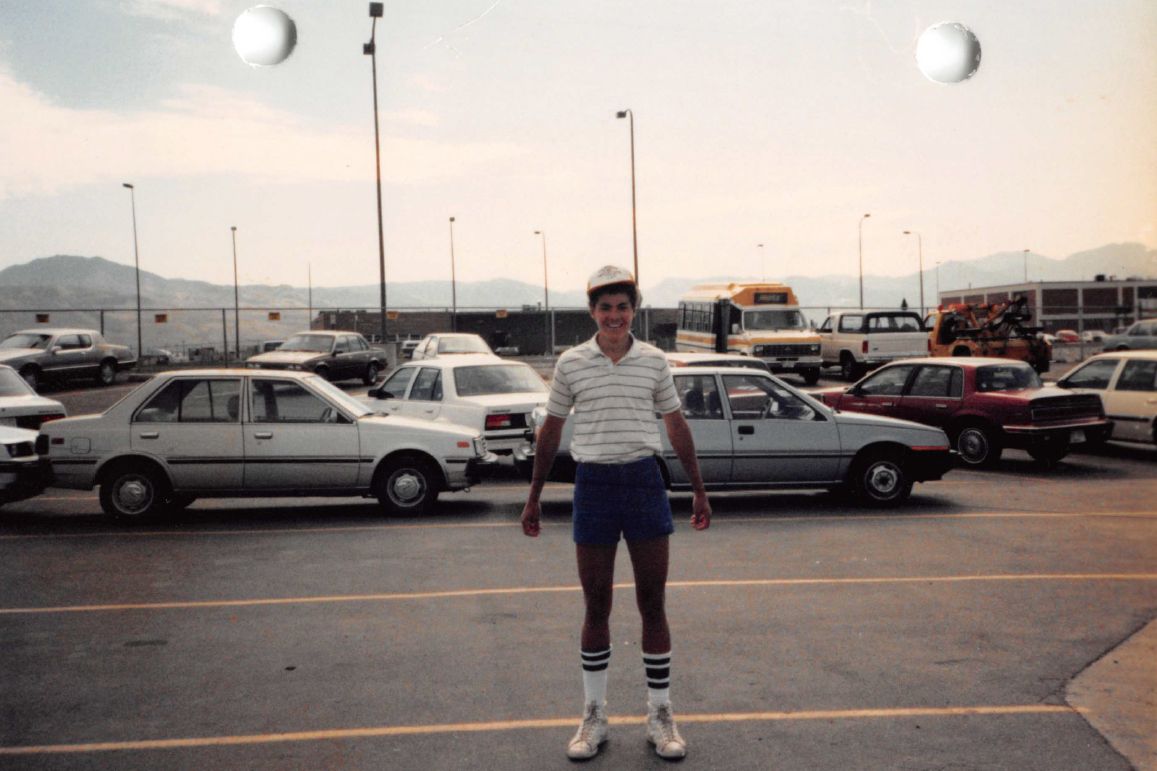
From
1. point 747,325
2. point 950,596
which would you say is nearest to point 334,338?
point 747,325

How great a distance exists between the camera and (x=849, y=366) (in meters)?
32.8

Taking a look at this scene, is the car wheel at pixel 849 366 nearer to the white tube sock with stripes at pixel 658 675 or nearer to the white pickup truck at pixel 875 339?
the white pickup truck at pixel 875 339

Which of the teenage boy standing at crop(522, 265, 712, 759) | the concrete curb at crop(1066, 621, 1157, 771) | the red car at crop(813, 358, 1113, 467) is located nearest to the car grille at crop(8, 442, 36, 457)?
the teenage boy standing at crop(522, 265, 712, 759)

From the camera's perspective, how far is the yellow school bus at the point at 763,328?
99.7ft

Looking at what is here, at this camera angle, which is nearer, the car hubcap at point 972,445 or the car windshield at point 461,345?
the car hubcap at point 972,445

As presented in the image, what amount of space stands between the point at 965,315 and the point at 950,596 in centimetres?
2506

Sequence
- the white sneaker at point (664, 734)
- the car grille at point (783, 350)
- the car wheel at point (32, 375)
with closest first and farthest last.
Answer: the white sneaker at point (664, 734) → the car wheel at point (32, 375) → the car grille at point (783, 350)

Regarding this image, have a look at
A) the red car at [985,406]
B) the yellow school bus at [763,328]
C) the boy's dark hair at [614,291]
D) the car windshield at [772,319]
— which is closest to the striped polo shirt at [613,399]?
the boy's dark hair at [614,291]

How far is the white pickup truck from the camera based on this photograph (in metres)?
31.8

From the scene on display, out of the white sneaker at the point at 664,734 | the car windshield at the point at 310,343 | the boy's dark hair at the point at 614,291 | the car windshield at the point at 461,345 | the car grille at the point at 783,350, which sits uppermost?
the car windshield at the point at 310,343

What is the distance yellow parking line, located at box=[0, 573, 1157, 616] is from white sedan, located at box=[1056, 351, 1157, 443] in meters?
7.80

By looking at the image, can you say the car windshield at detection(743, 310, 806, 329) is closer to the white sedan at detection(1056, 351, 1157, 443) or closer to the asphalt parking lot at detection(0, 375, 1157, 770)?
the white sedan at detection(1056, 351, 1157, 443)

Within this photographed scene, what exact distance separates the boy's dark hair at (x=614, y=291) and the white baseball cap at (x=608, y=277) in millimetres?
10

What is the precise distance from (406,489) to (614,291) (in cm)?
702
